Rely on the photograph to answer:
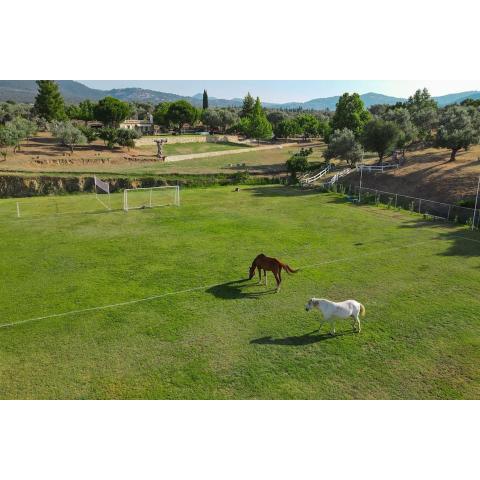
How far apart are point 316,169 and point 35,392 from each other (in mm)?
46915

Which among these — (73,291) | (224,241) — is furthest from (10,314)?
(224,241)

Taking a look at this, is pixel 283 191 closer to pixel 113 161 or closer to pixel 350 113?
pixel 350 113

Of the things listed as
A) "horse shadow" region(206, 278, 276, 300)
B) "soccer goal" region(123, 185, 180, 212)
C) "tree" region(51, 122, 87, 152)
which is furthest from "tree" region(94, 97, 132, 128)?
"horse shadow" region(206, 278, 276, 300)

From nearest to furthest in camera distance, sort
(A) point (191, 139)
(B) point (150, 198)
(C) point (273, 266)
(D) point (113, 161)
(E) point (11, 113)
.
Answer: (C) point (273, 266), (B) point (150, 198), (D) point (113, 161), (E) point (11, 113), (A) point (191, 139)

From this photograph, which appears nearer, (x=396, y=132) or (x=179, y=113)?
(x=396, y=132)

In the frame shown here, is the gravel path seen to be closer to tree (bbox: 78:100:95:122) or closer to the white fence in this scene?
tree (bbox: 78:100:95:122)

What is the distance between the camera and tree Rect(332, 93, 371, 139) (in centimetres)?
6675

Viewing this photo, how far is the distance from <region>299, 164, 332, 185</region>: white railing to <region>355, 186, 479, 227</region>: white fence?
291 inches

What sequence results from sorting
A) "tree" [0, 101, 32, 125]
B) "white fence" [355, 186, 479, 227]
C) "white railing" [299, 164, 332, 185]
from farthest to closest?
"tree" [0, 101, 32, 125]
"white railing" [299, 164, 332, 185]
"white fence" [355, 186, 479, 227]

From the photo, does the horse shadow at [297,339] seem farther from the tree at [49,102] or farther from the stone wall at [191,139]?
the tree at [49,102]

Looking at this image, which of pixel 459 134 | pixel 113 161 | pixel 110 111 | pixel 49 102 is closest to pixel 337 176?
pixel 459 134

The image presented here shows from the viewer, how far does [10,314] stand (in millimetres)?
14273

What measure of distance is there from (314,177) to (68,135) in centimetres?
4177

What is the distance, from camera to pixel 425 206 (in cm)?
3388
